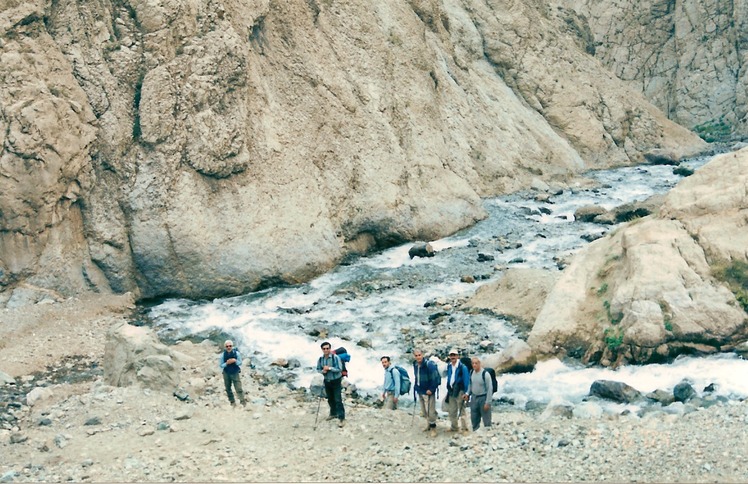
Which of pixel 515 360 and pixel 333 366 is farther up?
pixel 333 366

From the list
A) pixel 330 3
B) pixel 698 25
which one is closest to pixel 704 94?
pixel 698 25

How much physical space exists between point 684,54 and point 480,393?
71050 millimetres

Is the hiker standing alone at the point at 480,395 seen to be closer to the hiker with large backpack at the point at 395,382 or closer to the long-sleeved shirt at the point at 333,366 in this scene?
the hiker with large backpack at the point at 395,382

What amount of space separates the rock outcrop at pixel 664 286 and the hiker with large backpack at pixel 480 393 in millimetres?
4839

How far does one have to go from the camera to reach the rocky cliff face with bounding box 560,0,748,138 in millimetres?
71938

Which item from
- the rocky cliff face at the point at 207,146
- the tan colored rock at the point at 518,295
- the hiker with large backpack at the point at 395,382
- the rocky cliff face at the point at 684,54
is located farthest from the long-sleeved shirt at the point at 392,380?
the rocky cliff face at the point at 684,54

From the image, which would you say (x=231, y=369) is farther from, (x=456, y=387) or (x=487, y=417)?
(x=487, y=417)

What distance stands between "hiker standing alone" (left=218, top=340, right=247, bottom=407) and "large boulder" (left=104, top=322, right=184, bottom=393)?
1659 millimetres

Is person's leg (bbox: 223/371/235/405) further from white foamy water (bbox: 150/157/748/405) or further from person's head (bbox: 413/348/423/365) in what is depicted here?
person's head (bbox: 413/348/423/365)

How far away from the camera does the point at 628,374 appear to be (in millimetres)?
16672

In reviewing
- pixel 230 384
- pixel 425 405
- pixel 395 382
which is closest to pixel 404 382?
pixel 395 382

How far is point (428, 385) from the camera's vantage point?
1398 centimetres

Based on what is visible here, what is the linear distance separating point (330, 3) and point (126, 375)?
21.9 metres

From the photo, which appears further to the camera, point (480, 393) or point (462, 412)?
Result: point (462, 412)
